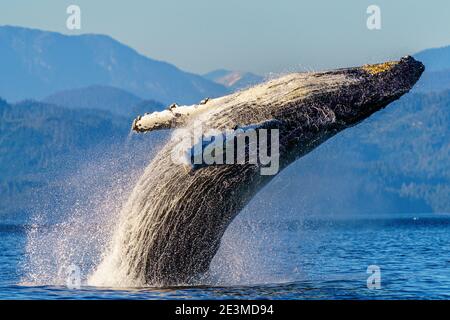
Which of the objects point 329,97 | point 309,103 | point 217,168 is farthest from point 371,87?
point 217,168

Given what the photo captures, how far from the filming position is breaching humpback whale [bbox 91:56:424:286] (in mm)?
15484

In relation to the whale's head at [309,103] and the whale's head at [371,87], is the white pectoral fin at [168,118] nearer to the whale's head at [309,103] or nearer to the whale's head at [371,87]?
the whale's head at [309,103]

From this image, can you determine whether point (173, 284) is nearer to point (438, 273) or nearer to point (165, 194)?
point (165, 194)

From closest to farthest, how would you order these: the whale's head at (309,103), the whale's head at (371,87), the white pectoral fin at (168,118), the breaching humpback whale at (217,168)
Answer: the whale's head at (309,103) → the breaching humpback whale at (217,168) → the whale's head at (371,87) → the white pectoral fin at (168,118)

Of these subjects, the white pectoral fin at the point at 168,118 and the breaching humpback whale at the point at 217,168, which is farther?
the white pectoral fin at the point at 168,118

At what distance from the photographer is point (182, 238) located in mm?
16516

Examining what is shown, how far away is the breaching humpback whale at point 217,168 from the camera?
1548 centimetres

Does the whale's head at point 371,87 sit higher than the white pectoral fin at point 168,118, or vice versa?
the whale's head at point 371,87

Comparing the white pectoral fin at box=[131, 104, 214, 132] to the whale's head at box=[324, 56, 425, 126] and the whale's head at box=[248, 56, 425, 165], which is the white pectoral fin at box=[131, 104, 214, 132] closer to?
the whale's head at box=[248, 56, 425, 165]

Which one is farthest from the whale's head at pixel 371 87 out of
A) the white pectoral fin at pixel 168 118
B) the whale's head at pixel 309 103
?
the white pectoral fin at pixel 168 118

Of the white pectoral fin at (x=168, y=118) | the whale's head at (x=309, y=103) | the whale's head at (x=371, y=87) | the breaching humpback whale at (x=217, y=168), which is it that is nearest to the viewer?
the whale's head at (x=309, y=103)

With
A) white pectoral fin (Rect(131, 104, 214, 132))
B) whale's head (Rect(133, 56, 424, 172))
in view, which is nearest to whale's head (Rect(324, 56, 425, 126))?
whale's head (Rect(133, 56, 424, 172))

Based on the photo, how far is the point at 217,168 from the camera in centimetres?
1577
